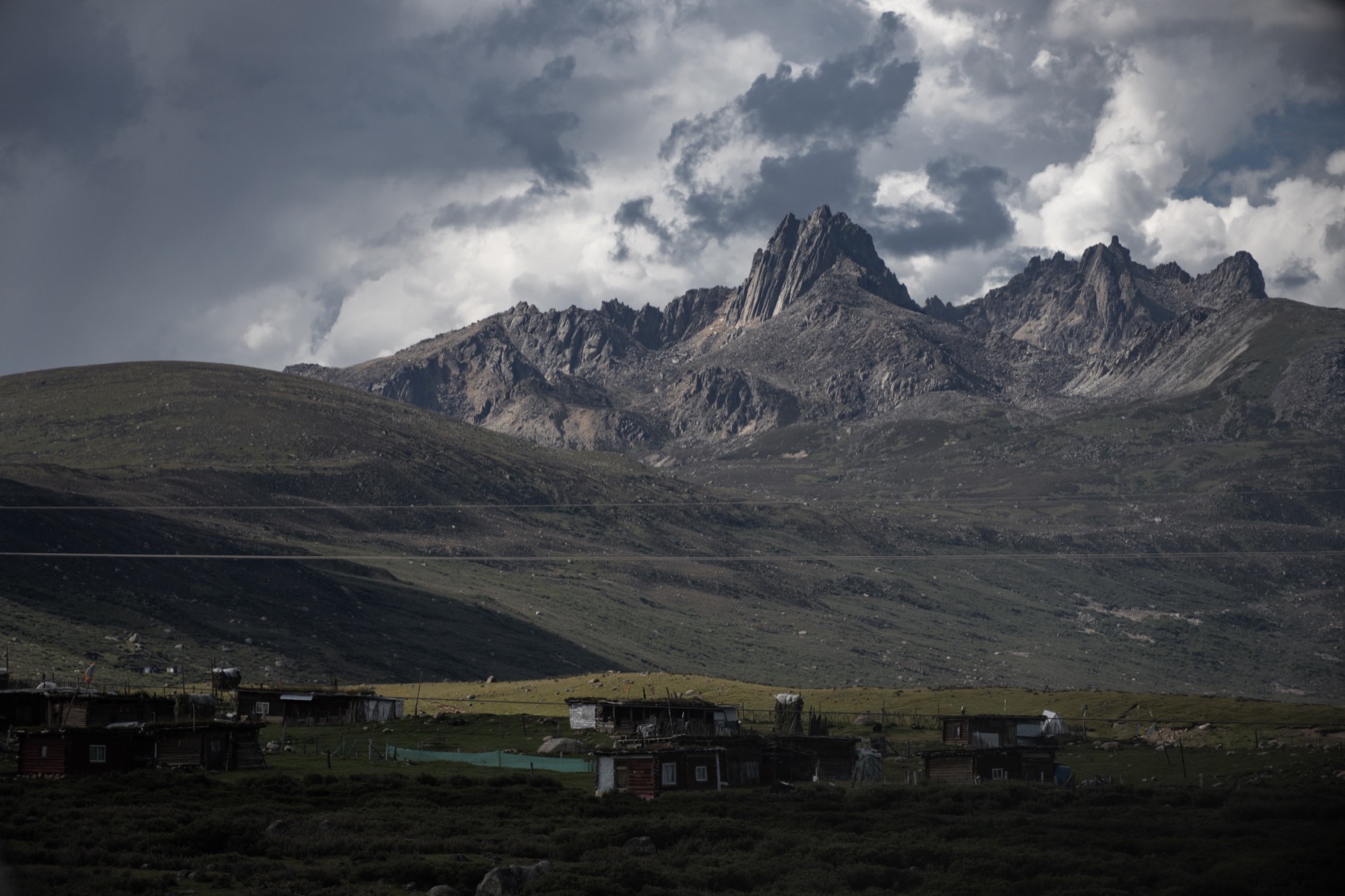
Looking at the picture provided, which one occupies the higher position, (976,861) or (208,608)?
(208,608)

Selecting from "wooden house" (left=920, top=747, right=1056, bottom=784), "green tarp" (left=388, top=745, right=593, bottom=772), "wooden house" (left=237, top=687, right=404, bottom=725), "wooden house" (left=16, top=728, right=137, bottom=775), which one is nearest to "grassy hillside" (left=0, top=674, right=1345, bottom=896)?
"green tarp" (left=388, top=745, right=593, bottom=772)

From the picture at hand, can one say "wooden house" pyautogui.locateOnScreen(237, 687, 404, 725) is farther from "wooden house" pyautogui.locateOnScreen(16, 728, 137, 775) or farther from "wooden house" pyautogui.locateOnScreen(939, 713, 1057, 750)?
"wooden house" pyautogui.locateOnScreen(939, 713, 1057, 750)

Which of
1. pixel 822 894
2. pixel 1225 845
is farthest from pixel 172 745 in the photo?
pixel 1225 845

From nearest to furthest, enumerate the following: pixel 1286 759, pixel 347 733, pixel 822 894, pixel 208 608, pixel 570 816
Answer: pixel 822 894, pixel 570 816, pixel 1286 759, pixel 347 733, pixel 208 608

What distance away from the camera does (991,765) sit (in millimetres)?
79375

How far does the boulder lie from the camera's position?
46.4 meters

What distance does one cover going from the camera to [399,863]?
1930 inches

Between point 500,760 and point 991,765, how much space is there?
27.2 meters

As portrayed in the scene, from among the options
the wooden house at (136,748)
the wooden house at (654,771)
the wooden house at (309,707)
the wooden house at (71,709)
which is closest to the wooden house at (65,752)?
the wooden house at (136,748)

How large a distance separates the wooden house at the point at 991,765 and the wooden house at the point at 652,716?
13516 millimetres

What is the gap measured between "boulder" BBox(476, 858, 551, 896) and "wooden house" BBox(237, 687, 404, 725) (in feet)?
181

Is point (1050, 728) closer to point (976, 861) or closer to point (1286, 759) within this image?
point (1286, 759)

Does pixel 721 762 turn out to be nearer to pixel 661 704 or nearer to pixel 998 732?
pixel 661 704

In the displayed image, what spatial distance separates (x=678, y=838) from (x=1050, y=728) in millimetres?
43925
